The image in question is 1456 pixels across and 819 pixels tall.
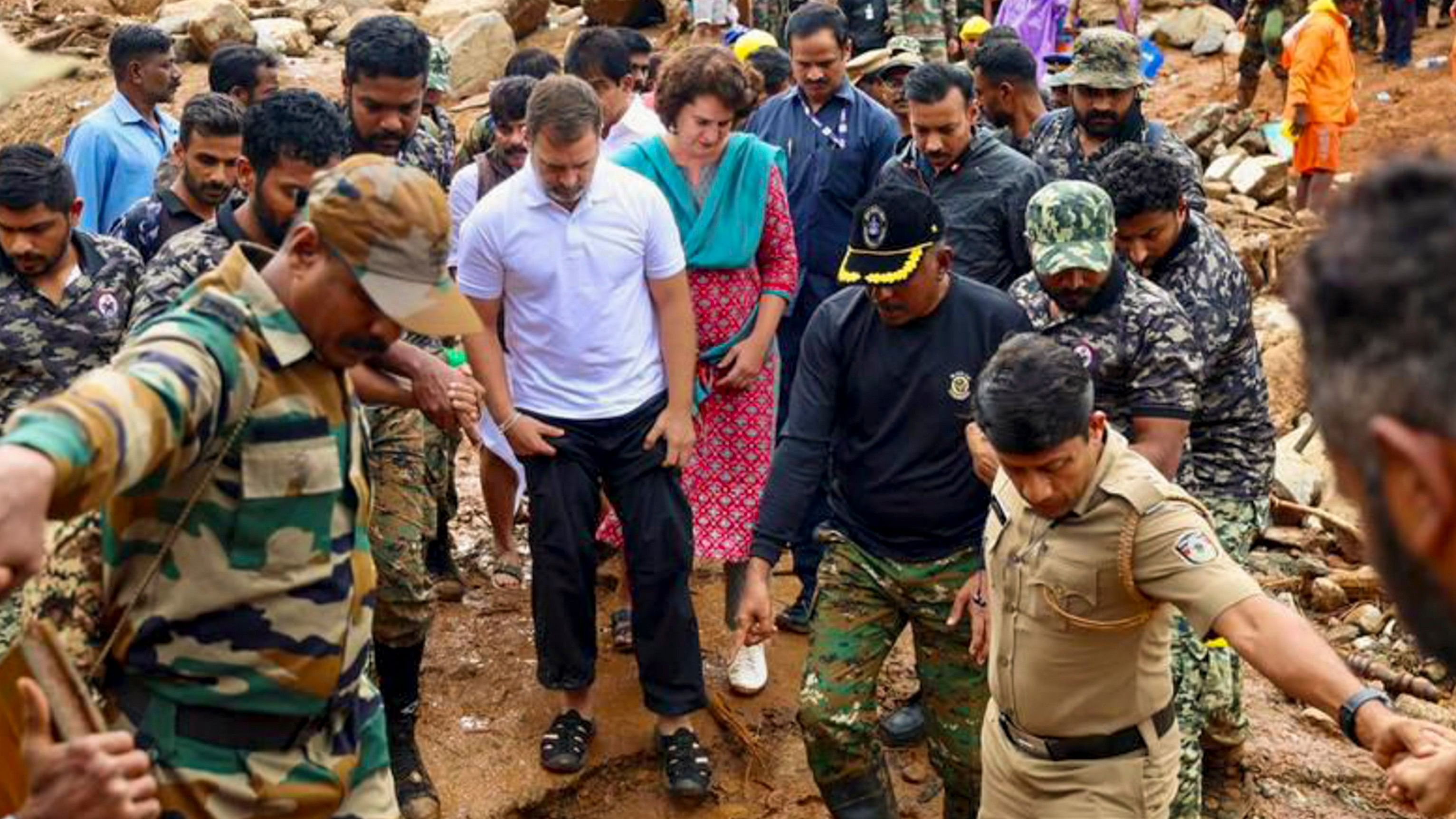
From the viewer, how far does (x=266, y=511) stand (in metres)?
3.10

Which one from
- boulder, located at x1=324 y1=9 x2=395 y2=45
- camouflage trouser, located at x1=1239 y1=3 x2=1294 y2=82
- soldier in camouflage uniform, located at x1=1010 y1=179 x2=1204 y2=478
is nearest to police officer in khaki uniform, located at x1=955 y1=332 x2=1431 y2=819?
soldier in camouflage uniform, located at x1=1010 y1=179 x2=1204 y2=478

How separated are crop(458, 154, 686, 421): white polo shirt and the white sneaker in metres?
1.17

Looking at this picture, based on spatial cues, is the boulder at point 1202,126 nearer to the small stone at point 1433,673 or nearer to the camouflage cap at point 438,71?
the camouflage cap at point 438,71

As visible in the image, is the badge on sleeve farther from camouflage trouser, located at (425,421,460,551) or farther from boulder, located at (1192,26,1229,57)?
boulder, located at (1192,26,1229,57)

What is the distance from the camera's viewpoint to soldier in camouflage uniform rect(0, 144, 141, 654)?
4.66m

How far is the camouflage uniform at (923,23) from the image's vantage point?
11.4 meters

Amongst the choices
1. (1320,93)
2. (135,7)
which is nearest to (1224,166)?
(1320,93)

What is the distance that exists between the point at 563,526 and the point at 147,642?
233 centimetres

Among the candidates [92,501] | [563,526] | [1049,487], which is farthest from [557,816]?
[92,501]

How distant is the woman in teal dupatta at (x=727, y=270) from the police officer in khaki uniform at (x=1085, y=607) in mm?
1812

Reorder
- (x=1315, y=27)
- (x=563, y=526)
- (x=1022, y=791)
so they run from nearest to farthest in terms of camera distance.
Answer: (x=1022, y=791) < (x=563, y=526) < (x=1315, y=27)

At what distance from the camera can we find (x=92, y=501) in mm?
2434

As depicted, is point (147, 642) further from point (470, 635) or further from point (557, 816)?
point (470, 635)

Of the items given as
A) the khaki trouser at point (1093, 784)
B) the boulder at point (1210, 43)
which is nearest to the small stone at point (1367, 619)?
the khaki trouser at point (1093, 784)
